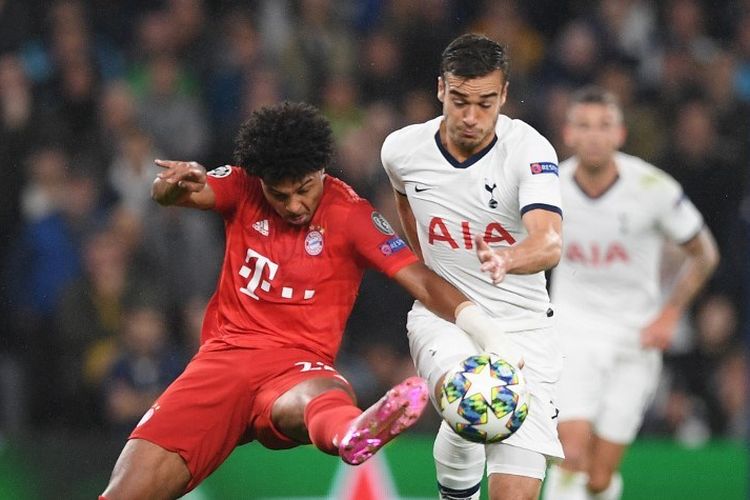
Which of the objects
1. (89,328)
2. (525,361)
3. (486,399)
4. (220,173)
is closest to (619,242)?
(525,361)

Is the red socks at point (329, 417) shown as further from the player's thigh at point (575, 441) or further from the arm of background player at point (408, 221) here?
the player's thigh at point (575, 441)

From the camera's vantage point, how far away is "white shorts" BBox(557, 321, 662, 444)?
302 inches

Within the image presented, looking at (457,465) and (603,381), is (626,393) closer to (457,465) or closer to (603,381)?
(603,381)

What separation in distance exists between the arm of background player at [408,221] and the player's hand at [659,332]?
A: 2.01 meters

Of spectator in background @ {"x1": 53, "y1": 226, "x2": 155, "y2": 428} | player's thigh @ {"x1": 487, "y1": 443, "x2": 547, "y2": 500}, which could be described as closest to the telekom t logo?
player's thigh @ {"x1": 487, "y1": 443, "x2": 547, "y2": 500}

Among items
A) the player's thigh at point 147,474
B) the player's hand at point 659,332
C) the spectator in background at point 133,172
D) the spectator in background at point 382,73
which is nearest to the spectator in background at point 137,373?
the spectator in background at point 133,172

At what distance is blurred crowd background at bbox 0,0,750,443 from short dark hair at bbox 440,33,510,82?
2.93 m

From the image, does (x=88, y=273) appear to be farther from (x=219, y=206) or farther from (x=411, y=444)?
(x=219, y=206)

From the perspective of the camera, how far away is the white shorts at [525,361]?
5750mm

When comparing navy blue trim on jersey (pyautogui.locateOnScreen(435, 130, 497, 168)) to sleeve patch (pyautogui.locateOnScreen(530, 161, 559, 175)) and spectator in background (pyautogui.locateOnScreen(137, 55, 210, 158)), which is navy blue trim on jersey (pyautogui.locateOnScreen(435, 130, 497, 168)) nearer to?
sleeve patch (pyautogui.locateOnScreen(530, 161, 559, 175))

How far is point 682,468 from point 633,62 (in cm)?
321

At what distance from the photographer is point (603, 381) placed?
25.8 ft

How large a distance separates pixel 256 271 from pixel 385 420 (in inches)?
43.6

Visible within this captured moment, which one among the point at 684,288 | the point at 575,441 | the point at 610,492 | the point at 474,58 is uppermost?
the point at 474,58
